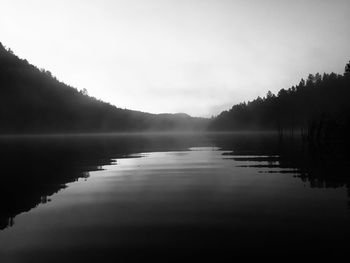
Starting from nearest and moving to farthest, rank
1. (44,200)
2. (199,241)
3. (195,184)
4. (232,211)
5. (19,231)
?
(199,241) < (19,231) < (232,211) < (44,200) < (195,184)

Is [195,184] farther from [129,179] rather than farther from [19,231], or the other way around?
[19,231]

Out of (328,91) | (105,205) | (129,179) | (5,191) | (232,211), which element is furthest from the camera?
(328,91)

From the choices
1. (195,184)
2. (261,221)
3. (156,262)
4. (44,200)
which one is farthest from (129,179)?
(156,262)

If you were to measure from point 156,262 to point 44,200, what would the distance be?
1083 centimetres

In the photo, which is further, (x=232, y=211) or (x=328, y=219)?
(x=232, y=211)

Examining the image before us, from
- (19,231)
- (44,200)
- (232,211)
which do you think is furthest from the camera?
(44,200)

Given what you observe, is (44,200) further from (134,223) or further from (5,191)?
(134,223)

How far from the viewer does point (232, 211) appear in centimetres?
1552

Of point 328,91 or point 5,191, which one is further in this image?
point 328,91

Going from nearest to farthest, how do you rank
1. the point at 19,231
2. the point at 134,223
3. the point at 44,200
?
the point at 19,231 < the point at 134,223 < the point at 44,200

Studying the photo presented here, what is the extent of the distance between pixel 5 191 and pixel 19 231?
361 inches

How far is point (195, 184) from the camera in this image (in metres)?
23.3

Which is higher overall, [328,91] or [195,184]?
[328,91]

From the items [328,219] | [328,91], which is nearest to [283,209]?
[328,219]
